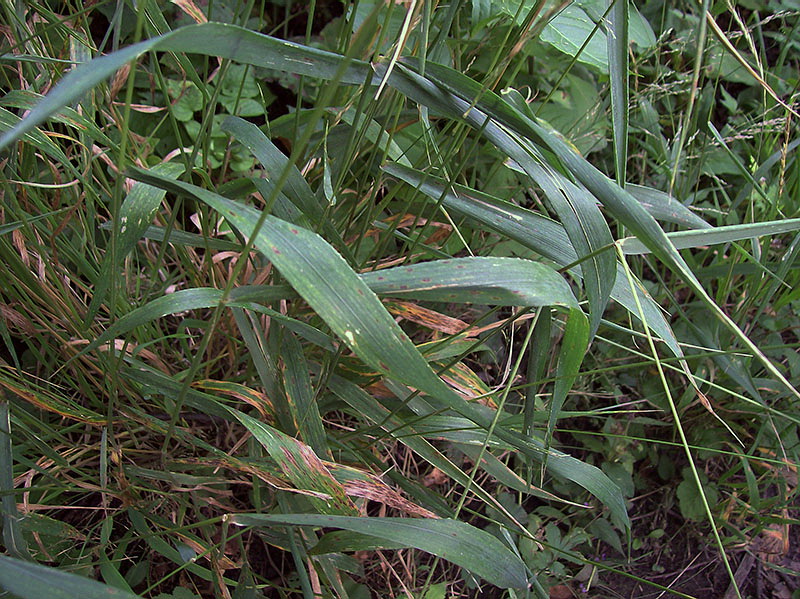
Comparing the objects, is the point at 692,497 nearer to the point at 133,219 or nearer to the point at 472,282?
the point at 472,282

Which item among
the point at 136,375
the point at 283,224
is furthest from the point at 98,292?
→ the point at 283,224

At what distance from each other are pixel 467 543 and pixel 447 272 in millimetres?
238

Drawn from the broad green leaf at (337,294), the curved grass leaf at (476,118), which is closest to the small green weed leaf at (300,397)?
the curved grass leaf at (476,118)

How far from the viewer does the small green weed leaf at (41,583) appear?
14.9 inches

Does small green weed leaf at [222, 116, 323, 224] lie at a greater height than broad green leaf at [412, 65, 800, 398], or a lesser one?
lesser

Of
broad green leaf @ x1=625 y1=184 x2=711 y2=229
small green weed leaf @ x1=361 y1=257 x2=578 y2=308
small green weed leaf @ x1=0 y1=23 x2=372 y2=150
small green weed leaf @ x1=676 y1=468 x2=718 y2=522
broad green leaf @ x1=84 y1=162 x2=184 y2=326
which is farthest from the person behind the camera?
small green weed leaf @ x1=676 y1=468 x2=718 y2=522

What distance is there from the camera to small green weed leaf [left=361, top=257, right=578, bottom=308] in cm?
45

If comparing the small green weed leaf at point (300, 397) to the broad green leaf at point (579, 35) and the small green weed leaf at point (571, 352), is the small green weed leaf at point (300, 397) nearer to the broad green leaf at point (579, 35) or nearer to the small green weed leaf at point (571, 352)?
the small green weed leaf at point (571, 352)

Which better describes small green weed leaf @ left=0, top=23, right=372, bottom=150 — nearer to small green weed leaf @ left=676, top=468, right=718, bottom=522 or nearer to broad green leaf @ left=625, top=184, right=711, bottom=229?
broad green leaf @ left=625, top=184, right=711, bottom=229

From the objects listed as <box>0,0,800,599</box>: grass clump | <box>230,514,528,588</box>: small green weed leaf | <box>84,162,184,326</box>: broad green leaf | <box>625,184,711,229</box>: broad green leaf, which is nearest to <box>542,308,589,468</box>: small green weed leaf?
<box>0,0,800,599</box>: grass clump

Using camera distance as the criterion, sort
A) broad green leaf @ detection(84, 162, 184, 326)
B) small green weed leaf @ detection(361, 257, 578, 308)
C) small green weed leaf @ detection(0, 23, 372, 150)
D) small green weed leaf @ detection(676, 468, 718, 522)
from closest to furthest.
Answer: small green weed leaf @ detection(0, 23, 372, 150) → small green weed leaf @ detection(361, 257, 578, 308) → broad green leaf @ detection(84, 162, 184, 326) → small green weed leaf @ detection(676, 468, 718, 522)

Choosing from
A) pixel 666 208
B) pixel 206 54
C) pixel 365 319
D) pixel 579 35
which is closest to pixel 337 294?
pixel 365 319

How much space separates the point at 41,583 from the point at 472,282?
327 millimetres

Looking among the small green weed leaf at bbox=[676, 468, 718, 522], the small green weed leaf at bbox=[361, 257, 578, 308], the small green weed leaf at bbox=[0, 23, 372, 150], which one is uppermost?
the small green weed leaf at bbox=[0, 23, 372, 150]
